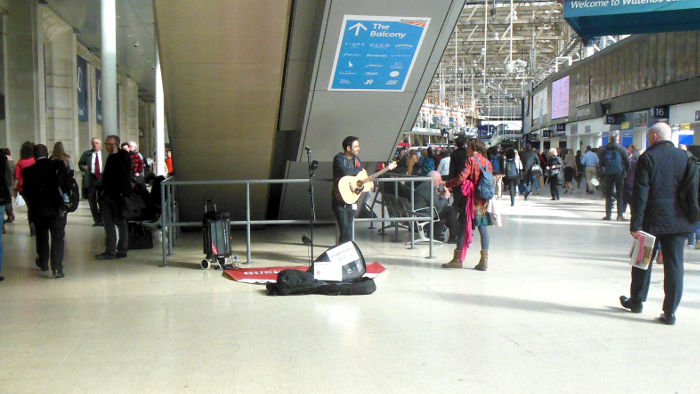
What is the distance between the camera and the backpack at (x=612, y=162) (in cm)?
1430

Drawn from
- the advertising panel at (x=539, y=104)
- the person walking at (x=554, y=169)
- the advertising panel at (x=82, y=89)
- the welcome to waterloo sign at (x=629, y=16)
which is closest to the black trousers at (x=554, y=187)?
the person walking at (x=554, y=169)

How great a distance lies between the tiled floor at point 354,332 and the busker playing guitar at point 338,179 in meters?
0.75

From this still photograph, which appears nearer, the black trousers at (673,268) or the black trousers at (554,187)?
the black trousers at (673,268)

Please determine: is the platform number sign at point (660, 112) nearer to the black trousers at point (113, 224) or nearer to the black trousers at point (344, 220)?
the black trousers at point (344, 220)

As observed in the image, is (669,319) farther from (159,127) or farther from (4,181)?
(159,127)

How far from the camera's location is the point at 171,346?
5223 mm

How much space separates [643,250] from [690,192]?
61 centimetres

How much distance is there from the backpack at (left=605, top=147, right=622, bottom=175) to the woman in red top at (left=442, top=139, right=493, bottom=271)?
6.98m

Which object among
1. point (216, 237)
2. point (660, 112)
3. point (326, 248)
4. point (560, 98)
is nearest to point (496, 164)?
point (660, 112)

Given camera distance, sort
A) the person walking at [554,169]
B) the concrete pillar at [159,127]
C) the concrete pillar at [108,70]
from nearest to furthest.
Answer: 1. the concrete pillar at [108,70]
2. the person walking at [554,169]
3. the concrete pillar at [159,127]

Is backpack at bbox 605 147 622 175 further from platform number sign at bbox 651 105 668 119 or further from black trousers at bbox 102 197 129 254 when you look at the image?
black trousers at bbox 102 197 129 254

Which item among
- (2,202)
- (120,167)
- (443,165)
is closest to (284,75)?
(120,167)

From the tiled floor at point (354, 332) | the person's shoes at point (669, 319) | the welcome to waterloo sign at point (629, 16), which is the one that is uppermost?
the welcome to waterloo sign at point (629, 16)

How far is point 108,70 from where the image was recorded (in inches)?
482
